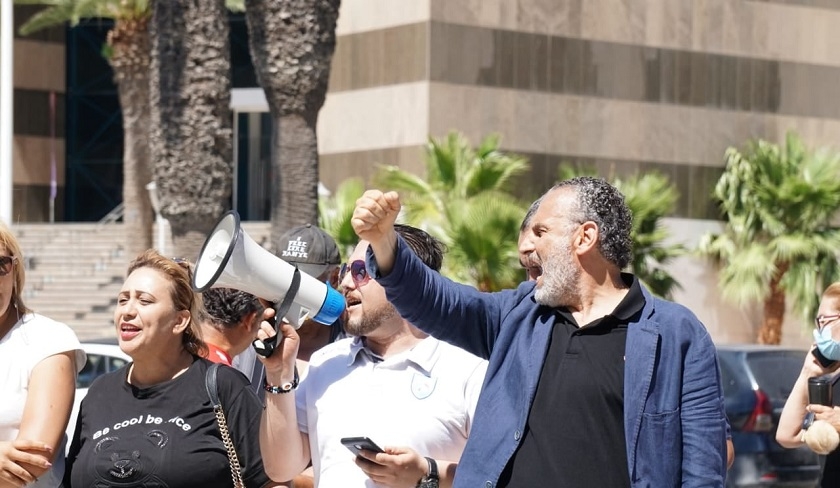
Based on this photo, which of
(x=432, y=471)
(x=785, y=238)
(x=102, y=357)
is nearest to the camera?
(x=432, y=471)

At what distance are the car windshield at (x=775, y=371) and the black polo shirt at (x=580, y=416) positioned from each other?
8.67m

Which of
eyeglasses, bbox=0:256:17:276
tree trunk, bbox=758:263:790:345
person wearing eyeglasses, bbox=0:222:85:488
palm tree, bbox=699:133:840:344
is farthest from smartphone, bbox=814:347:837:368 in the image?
tree trunk, bbox=758:263:790:345

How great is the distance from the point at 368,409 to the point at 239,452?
0.47 meters

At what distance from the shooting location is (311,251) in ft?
20.2

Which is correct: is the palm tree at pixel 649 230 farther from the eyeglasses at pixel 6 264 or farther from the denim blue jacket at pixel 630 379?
the denim blue jacket at pixel 630 379

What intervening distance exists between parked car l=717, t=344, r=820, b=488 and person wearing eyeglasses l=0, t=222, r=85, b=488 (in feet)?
26.4

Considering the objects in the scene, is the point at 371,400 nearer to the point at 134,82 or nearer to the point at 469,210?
the point at 469,210

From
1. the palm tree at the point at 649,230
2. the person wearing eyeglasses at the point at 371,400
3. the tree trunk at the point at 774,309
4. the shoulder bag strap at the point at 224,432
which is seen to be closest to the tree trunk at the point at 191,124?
the palm tree at the point at 649,230

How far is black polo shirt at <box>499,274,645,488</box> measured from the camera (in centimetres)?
410

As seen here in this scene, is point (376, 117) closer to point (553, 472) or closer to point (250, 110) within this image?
point (250, 110)

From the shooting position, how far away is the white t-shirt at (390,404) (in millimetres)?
4629

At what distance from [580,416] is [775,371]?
30.2 feet

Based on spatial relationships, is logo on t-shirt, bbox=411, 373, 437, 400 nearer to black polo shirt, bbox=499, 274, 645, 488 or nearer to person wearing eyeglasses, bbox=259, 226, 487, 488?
person wearing eyeglasses, bbox=259, 226, 487, 488

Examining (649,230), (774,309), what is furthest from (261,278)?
(774,309)
